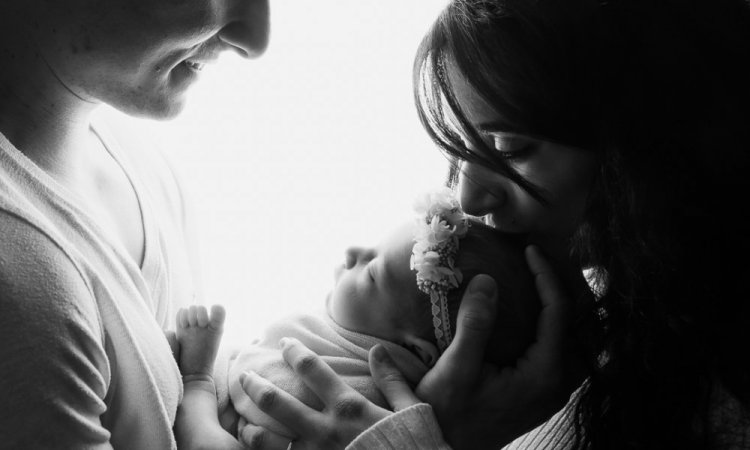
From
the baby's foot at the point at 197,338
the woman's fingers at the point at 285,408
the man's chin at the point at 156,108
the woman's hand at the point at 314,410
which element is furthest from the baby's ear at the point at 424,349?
the man's chin at the point at 156,108

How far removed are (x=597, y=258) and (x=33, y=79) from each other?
90 cm

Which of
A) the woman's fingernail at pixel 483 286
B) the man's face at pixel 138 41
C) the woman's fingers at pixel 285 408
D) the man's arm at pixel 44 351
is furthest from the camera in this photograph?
the woman's fingernail at pixel 483 286

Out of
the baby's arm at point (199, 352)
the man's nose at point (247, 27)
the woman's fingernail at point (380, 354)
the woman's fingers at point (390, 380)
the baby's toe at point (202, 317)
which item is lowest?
the woman's fingers at point (390, 380)

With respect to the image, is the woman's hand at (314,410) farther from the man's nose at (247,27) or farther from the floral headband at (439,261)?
the man's nose at (247,27)

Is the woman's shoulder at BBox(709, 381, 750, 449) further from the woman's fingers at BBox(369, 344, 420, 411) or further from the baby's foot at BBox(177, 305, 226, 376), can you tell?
the baby's foot at BBox(177, 305, 226, 376)

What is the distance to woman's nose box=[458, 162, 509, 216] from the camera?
4.07 ft

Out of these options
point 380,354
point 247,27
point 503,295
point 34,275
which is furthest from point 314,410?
point 247,27

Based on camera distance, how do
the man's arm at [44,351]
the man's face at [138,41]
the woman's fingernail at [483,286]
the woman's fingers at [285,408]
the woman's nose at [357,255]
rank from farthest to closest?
1. the woman's nose at [357,255]
2. the woman's fingernail at [483,286]
3. the woman's fingers at [285,408]
4. the man's face at [138,41]
5. the man's arm at [44,351]

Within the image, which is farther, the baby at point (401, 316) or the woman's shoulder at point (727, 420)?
the baby at point (401, 316)

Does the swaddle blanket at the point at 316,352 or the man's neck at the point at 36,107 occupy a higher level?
the man's neck at the point at 36,107

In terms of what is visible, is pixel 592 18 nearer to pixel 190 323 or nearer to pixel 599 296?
pixel 599 296

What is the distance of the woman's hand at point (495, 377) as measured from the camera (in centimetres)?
122

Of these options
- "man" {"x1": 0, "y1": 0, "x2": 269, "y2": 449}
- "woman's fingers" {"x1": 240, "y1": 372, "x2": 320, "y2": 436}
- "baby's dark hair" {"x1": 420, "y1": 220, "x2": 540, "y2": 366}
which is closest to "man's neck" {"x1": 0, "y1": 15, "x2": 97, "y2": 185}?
"man" {"x1": 0, "y1": 0, "x2": 269, "y2": 449}

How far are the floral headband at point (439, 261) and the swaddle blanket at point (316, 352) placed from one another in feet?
0.31
